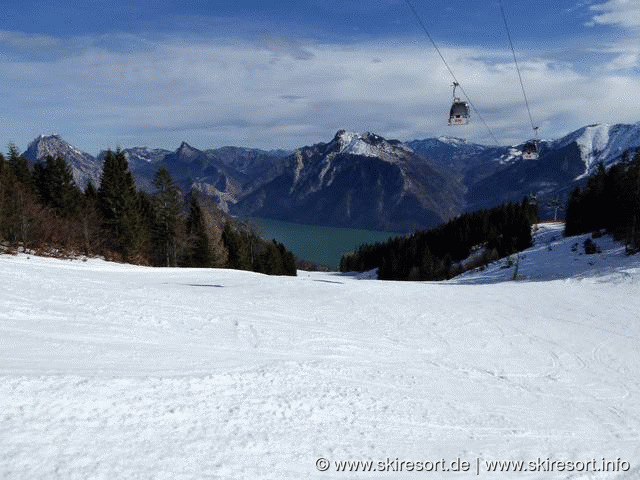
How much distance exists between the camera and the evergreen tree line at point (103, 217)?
3494 centimetres

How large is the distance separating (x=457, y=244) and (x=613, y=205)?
1666 inches

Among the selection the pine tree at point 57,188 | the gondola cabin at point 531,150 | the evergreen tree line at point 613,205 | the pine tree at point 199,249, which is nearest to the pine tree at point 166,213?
the pine tree at point 199,249

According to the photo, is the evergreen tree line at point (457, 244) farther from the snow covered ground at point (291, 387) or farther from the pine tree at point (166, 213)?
the snow covered ground at point (291, 387)

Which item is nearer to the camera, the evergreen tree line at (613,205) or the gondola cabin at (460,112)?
the gondola cabin at (460,112)

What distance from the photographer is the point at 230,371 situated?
923 centimetres

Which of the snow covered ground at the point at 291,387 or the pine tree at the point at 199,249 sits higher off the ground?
the pine tree at the point at 199,249

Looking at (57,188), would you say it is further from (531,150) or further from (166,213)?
(531,150)

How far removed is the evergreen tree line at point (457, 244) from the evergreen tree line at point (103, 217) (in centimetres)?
3846

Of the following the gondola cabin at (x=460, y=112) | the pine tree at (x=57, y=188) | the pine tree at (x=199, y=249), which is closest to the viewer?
the gondola cabin at (x=460, y=112)

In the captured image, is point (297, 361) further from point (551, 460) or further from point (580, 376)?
point (580, 376)

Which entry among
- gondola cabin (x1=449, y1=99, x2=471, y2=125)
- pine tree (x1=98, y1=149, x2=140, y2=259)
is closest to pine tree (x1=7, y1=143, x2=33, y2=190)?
pine tree (x1=98, y1=149, x2=140, y2=259)

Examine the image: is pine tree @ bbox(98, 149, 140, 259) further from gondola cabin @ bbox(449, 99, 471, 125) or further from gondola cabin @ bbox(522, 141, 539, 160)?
gondola cabin @ bbox(522, 141, 539, 160)

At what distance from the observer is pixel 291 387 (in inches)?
346

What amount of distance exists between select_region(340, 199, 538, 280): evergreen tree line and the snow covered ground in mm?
56201
